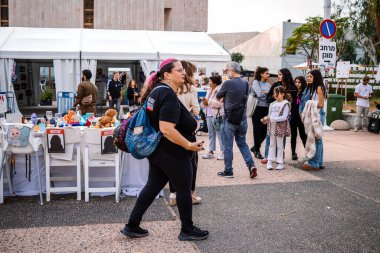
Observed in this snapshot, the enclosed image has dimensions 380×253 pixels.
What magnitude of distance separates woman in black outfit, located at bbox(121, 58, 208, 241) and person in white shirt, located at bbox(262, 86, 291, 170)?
3.71 m

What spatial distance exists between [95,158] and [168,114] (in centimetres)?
233

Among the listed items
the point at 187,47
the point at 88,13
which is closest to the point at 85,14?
the point at 88,13

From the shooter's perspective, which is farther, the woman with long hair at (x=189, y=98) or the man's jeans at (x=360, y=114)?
the man's jeans at (x=360, y=114)

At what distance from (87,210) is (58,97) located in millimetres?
11412

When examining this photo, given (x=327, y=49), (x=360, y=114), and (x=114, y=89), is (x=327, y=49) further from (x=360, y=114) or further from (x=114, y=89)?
(x=114, y=89)

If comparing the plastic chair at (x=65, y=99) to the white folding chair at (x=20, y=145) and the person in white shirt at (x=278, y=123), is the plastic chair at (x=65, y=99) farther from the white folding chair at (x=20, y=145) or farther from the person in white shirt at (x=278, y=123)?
the white folding chair at (x=20, y=145)

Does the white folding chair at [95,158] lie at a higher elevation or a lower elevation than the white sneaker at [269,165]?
higher

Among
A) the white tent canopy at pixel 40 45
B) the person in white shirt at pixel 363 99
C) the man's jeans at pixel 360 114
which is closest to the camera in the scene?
the person in white shirt at pixel 363 99

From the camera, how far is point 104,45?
1641cm

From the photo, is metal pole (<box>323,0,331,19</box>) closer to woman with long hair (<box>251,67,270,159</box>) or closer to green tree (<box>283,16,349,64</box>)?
woman with long hair (<box>251,67,270,159</box>)

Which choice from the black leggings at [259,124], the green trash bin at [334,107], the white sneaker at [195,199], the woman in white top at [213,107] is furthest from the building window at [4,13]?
the white sneaker at [195,199]

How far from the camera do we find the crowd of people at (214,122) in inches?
164

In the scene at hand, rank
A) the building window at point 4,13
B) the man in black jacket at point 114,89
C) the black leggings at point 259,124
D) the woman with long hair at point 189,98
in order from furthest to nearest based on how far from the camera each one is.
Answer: the building window at point 4,13 → the man in black jacket at point 114,89 → the black leggings at point 259,124 → the woman with long hair at point 189,98

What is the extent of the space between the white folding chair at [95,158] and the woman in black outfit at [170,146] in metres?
1.51
